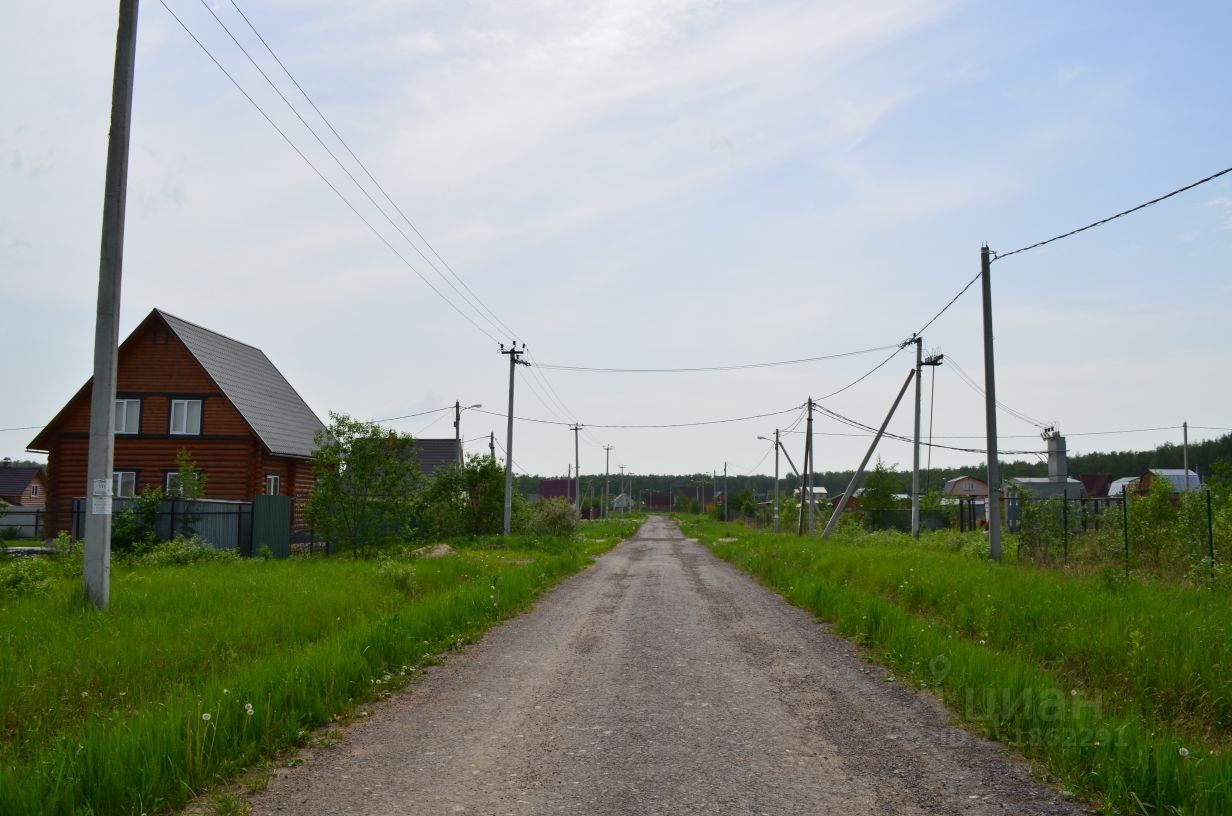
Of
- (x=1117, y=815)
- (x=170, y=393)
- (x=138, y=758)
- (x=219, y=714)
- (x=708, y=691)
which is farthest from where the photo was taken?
(x=170, y=393)

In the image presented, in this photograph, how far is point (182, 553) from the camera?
67.7 feet

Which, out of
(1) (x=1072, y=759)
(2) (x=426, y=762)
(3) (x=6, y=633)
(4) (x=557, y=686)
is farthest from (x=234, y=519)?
(1) (x=1072, y=759)

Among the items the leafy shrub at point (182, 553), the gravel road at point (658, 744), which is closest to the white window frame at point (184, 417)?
the leafy shrub at point (182, 553)

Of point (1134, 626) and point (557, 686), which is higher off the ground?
point (1134, 626)

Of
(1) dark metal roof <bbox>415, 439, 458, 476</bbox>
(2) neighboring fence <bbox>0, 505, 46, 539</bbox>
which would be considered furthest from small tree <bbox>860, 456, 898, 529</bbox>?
(2) neighboring fence <bbox>0, 505, 46, 539</bbox>

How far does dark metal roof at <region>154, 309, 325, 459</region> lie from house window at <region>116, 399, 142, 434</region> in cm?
288

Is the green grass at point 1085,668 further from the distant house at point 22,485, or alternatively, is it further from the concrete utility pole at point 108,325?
the distant house at point 22,485

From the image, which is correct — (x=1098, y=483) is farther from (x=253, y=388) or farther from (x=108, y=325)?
(x=108, y=325)

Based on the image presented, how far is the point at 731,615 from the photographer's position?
1392 centimetres

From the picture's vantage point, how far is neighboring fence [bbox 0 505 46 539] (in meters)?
41.0

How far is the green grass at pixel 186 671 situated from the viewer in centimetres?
507

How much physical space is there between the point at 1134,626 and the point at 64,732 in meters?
9.47

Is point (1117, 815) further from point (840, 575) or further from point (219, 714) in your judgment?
point (840, 575)

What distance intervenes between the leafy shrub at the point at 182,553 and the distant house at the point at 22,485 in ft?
172
